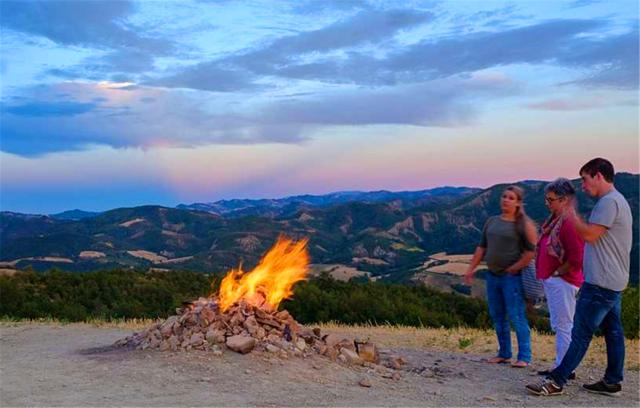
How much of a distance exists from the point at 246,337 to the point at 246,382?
1168mm

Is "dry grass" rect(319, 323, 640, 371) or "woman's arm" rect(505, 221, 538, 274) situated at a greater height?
"woman's arm" rect(505, 221, 538, 274)

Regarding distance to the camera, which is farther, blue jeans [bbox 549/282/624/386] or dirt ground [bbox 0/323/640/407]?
blue jeans [bbox 549/282/624/386]

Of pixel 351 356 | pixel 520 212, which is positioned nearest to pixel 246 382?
pixel 351 356

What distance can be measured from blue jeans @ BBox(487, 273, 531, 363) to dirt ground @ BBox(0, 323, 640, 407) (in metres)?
0.37

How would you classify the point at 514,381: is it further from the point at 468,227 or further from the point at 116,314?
the point at 468,227

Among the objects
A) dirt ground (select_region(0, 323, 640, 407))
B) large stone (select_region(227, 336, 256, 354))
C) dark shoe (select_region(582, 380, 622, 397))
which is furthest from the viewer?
large stone (select_region(227, 336, 256, 354))

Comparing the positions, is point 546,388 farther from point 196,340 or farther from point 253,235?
point 253,235

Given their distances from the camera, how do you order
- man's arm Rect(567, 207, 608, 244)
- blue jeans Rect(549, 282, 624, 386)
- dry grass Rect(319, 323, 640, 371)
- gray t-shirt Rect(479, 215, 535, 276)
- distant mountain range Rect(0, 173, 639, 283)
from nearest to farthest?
man's arm Rect(567, 207, 608, 244), blue jeans Rect(549, 282, 624, 386), gray t-shirt Rect(479, 215, 535, 276), dry grass Rect(319, 323, 640, 371), distant mountain range Rect(0, 173, 639, 283)

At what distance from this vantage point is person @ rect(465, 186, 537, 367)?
830cm

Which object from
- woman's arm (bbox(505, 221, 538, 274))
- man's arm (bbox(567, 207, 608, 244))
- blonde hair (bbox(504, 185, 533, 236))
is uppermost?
blonde hair (bbox(504, 185, 533, 236))

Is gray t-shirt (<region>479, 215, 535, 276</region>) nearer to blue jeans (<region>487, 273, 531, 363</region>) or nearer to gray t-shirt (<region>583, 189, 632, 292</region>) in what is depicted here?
blue jeans (<region>487, 273, 531, 363</region>)

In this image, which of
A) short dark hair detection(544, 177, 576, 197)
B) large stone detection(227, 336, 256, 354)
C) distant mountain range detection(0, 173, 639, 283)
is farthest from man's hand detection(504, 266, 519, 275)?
distant mountain range detection(0, 173, 639, 283)

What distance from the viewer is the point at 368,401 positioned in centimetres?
660

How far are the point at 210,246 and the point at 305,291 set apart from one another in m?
58.2
